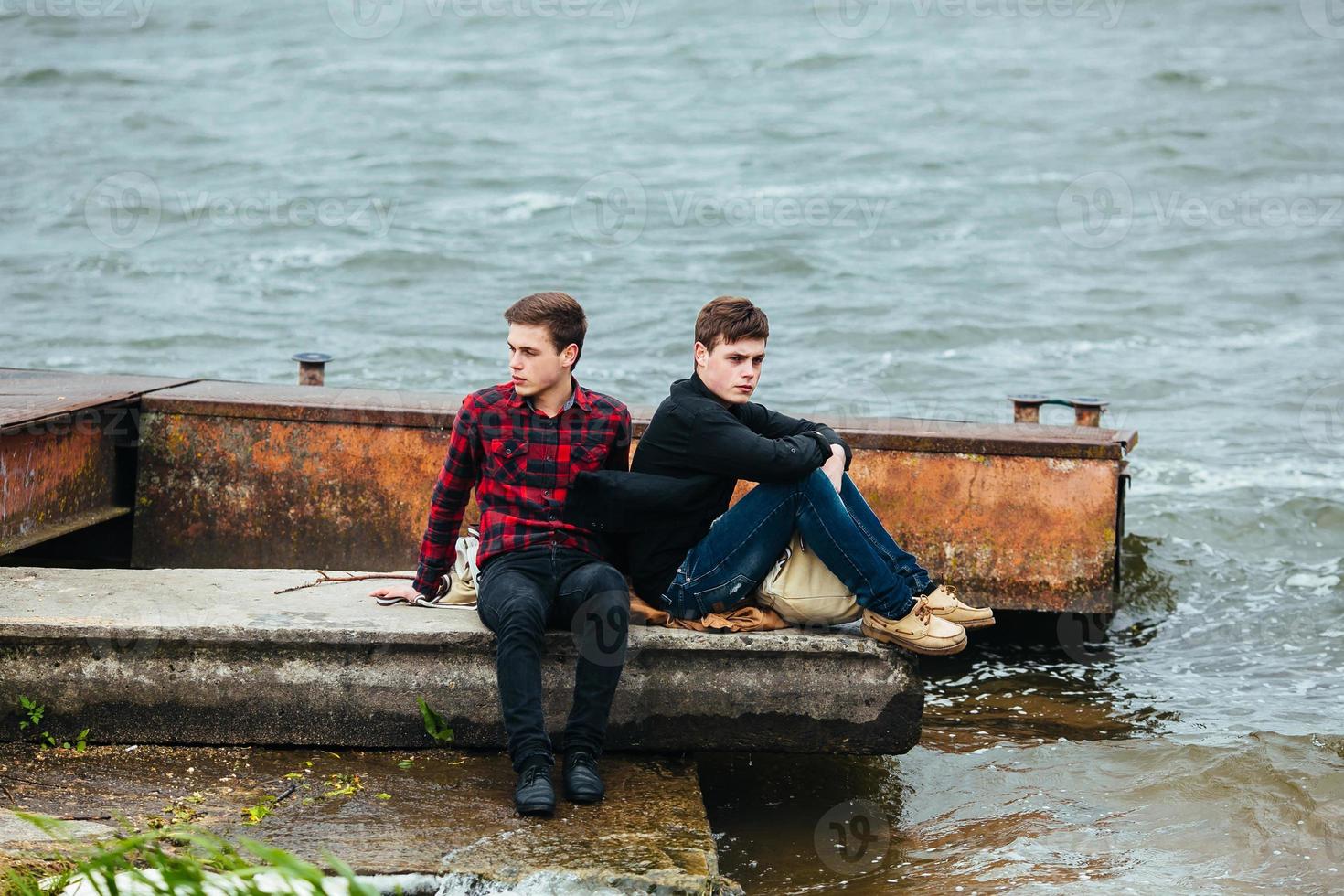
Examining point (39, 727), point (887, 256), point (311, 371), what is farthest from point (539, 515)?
point (887, 256)

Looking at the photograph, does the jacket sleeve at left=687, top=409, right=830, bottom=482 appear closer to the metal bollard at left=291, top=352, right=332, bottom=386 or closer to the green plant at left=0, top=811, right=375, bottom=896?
the green plant at left=0, top=811, right=375, bottom=896

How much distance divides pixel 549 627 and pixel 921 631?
1120 mm

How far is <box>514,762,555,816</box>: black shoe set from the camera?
3613mm

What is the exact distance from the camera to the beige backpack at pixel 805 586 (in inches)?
165

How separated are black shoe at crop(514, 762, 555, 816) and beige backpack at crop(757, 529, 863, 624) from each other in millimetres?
936

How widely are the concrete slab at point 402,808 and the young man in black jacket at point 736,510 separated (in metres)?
0.61

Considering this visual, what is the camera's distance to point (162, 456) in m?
5.66

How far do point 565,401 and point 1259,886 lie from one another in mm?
2581

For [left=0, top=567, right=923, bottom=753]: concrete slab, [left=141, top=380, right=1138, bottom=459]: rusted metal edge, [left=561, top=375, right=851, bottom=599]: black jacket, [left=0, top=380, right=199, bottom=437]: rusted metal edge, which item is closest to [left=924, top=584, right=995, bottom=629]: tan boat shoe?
[left=0, top=567, right=923, bottom=753]: concrete slab

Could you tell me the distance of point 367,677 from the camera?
4102 mm

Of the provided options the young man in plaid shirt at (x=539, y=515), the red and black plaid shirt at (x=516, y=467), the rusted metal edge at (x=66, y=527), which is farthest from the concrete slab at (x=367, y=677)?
the rusted metal edge at (x=66, y=527)

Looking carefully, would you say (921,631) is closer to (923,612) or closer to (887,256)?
(923,612)

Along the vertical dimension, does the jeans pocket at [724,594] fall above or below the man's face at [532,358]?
below

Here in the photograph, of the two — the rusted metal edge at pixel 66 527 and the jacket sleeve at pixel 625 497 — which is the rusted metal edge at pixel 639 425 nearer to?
the rusted metal edge at pixel 66 527
